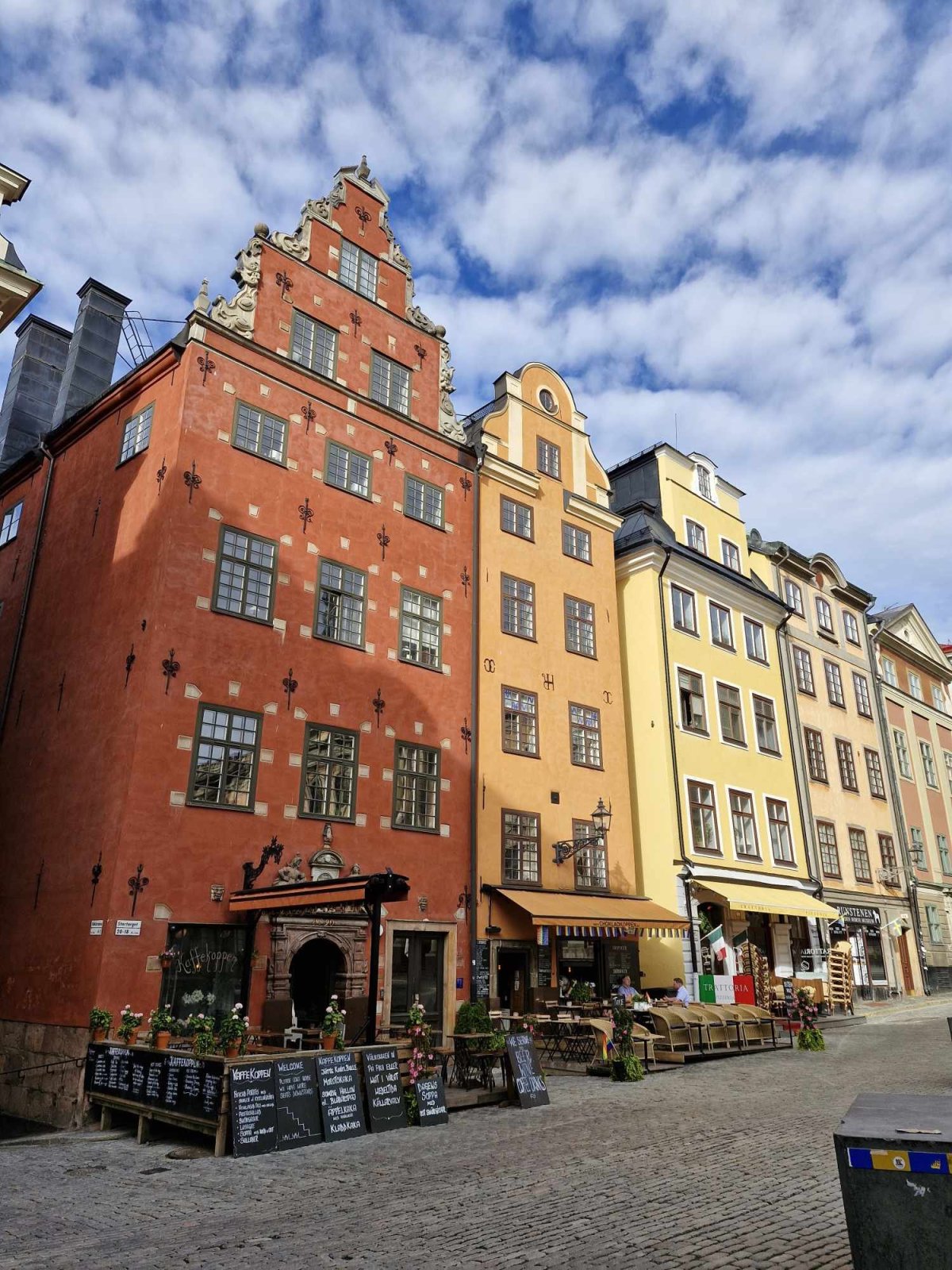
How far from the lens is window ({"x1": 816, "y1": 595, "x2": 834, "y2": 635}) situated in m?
36.3

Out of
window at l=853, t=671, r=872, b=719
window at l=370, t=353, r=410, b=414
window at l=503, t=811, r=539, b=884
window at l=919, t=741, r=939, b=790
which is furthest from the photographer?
window at l=919, t=741, r=939, b=790

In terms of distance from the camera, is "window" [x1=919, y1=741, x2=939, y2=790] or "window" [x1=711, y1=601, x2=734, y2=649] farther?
"window" [x1=919, y1=741, x2=939, y2=790]

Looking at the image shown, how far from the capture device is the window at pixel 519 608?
75.7 feet

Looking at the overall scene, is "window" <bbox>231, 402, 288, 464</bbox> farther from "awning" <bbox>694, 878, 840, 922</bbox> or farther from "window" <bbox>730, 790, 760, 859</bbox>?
"window" <bbox>730, 790, 760, 859</bbox>

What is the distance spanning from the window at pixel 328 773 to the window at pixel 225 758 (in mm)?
1148

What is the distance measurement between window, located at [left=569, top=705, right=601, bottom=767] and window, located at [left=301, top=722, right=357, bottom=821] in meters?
7.26

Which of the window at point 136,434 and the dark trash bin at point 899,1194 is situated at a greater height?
the window at point 136,434

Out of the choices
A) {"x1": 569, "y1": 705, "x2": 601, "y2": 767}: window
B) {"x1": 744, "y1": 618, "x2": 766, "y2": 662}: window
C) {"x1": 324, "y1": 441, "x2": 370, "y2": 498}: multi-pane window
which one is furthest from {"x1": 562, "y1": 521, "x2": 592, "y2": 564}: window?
{"x1": 744, "y1": 618, "x2": 766, "y2": 662}: window

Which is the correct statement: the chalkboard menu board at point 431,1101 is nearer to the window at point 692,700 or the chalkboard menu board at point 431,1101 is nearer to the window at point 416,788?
the window at point 416,788

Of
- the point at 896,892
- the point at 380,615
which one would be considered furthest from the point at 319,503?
the point at 896,892

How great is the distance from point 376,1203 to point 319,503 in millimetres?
13889

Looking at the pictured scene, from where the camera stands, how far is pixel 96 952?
1397cm

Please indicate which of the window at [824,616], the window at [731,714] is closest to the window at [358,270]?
the window at [731,714]

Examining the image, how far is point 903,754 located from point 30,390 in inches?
1430
